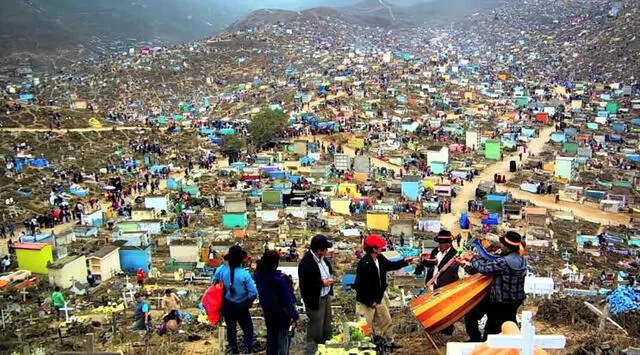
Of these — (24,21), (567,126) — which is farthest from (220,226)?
(24,21)

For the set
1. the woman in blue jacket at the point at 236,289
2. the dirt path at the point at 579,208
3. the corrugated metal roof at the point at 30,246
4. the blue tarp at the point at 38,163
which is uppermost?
the woman in blue jacket at the point at 236,289

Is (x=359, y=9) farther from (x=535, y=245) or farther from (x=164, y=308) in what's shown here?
(x=164, y=308)

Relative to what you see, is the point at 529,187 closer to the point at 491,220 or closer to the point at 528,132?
the point at 491,220

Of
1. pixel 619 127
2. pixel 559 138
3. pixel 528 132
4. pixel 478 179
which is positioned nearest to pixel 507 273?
pixel 478 179

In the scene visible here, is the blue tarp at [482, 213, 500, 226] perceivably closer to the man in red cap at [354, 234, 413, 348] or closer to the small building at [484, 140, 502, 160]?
the small building at [484, 140, 502, 160]

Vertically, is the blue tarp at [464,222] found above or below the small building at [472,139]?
below

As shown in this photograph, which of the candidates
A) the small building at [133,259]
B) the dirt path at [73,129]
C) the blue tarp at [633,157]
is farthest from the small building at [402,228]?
the dirt path at [73,129]

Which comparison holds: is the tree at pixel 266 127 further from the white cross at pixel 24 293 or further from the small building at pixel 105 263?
the white cross at pixel 24 293
